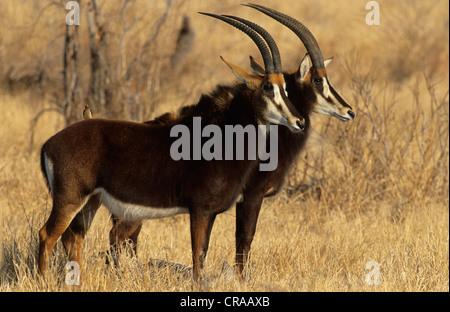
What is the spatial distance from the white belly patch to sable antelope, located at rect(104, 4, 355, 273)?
98cm

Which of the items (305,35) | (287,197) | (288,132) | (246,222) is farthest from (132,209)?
(287,197)

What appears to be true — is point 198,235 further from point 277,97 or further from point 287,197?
point 287,197

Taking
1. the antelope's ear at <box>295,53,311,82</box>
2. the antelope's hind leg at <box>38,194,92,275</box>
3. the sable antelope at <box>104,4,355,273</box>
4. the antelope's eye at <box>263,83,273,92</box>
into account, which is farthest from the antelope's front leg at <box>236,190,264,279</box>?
the antelope's hind leg at <box>38,194,92,275</box>

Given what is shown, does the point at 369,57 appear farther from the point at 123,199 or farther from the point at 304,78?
the point at 123,199

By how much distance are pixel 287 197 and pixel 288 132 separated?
3255 mm

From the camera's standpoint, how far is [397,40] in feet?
69.6

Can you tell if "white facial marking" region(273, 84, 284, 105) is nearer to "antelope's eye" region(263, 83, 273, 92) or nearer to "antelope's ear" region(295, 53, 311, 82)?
"antelope's eye" region(263, 83, 273, 92)

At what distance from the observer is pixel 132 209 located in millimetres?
5090

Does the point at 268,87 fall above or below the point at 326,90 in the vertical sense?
below

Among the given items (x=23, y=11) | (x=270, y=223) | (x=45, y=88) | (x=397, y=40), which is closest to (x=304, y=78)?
(x=270, y=223)

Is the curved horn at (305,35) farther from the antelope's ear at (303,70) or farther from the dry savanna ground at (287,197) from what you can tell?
the dry savanna ground at (287,197)

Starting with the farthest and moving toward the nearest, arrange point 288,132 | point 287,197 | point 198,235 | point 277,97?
point 287,197, point 288,132, point 277,97, point 198,235

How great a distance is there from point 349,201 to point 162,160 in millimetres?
4571

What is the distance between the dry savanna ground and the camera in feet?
18.6
